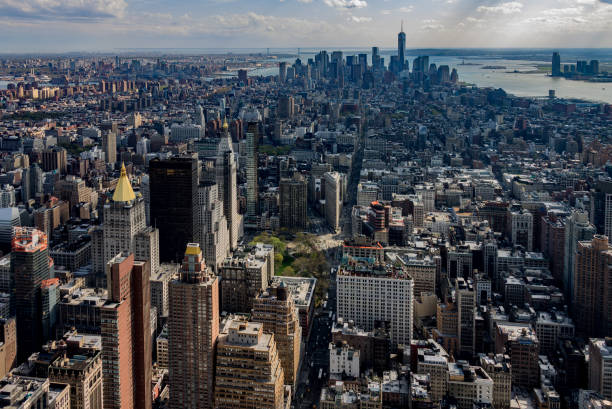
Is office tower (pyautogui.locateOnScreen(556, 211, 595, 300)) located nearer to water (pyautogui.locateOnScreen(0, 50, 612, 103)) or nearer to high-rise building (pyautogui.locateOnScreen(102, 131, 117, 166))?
water (pyautogui.locateOnScreen(0, 50, 612, 103))

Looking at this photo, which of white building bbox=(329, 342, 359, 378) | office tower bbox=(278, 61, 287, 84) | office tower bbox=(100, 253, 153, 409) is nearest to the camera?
office tower bbox=(100, 253, 153, 409)

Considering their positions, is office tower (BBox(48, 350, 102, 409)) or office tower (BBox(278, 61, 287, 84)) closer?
office tower (BBox(48, 350, 102, 409))

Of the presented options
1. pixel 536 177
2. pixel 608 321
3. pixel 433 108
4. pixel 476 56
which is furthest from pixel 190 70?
pixel 608 321

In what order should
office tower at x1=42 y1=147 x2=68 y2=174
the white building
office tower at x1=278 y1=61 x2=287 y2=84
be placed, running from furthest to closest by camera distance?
office tower at x1=278 y1=61 x2=287 y2=84
office tower at x1=42 y1=147 x2=68 y2=174
the white building

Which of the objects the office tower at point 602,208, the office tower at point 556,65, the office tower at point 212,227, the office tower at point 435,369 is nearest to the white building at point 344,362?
the office tower at point 435,369

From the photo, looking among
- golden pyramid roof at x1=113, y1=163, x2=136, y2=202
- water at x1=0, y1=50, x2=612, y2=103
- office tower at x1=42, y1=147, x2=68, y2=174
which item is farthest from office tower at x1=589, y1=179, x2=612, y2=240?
office tower at x1=42, y1=147, x2=68, y2=174

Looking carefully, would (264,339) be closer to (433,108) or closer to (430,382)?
(430,382)
